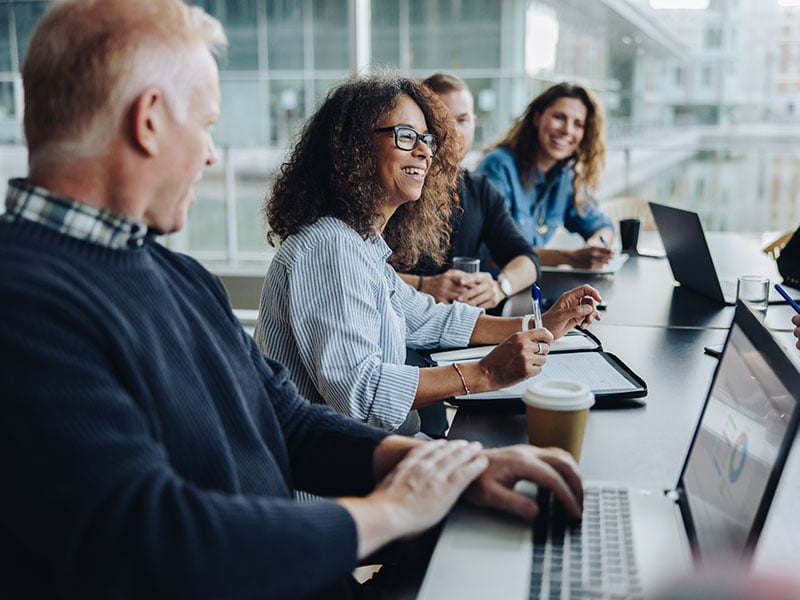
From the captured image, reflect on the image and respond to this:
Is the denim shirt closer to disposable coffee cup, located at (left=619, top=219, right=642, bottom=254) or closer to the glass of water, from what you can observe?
disposable coffee cup, located at (left=619, top=219, right=642, bottom=254)

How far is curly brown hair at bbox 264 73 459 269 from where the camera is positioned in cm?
178

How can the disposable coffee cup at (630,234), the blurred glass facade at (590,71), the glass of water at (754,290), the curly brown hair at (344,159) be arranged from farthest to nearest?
1. the blurred glass facade at (590,71)
2. the disposable coffee cup at (630,234)
3. the glass of water at (754,290)
4. the curly brown hair at (344,159)

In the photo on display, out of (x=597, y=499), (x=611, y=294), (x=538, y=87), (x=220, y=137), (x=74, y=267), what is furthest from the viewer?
(x=220, y=137)

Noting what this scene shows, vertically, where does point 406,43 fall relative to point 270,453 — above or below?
above

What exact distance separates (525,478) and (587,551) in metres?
0.13

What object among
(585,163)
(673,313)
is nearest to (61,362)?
(673,313)

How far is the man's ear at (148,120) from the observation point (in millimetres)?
908

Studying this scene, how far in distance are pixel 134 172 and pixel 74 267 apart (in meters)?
0.13

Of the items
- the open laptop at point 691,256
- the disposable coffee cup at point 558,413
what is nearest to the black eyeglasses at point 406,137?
the disposable coffee cup at point 558,413

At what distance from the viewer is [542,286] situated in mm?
2729

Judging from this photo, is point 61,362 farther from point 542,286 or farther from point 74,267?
point 542,286

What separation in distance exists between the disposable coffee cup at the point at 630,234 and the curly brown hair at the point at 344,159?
1.50 meters

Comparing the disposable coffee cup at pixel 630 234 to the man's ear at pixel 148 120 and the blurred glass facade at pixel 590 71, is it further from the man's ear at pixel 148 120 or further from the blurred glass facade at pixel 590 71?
the man's ear at pixel 148 120

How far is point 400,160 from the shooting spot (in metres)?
1.87
